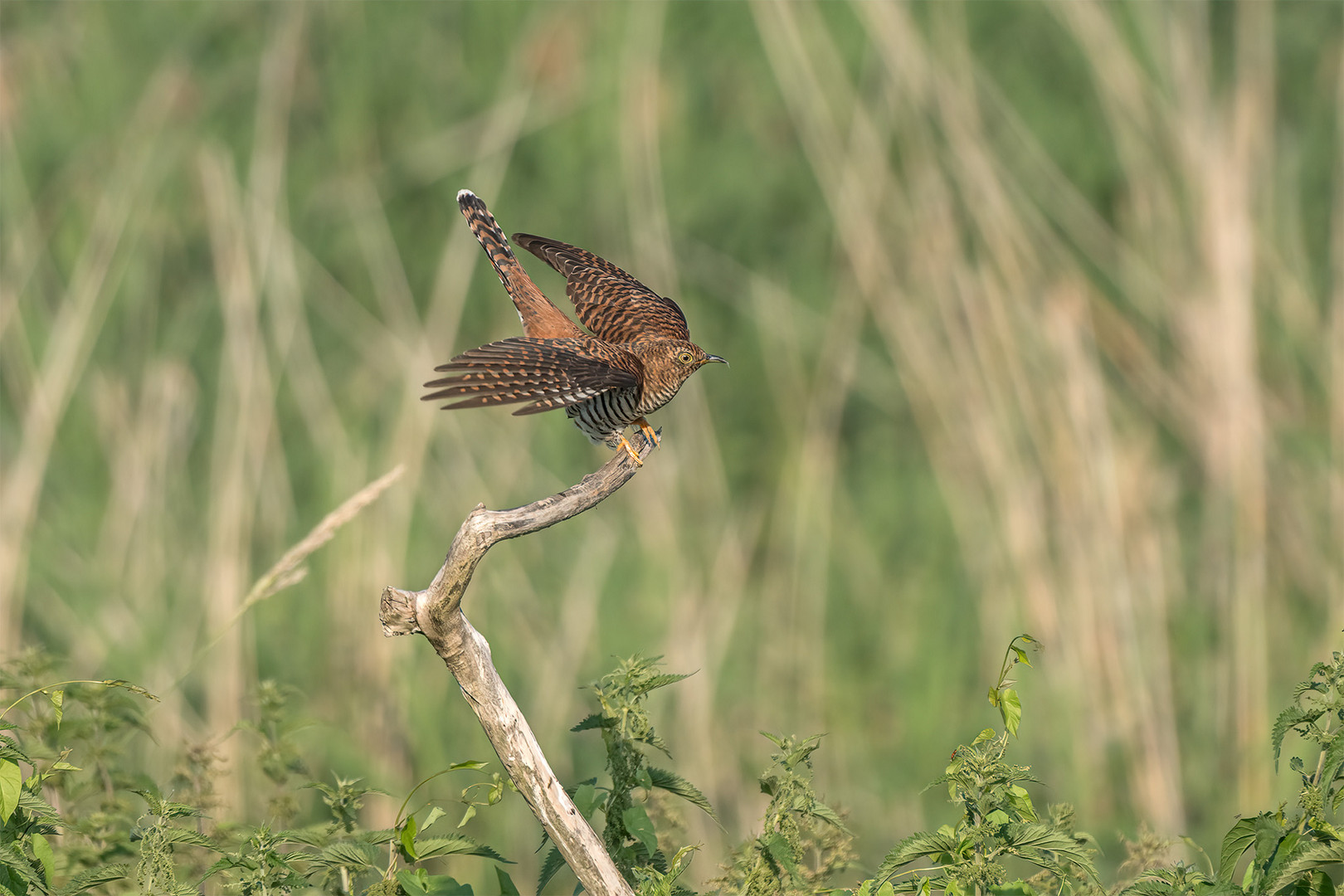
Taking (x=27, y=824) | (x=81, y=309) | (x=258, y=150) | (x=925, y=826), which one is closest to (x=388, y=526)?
(x=81, y=309)

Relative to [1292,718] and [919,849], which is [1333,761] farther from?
[919,849]

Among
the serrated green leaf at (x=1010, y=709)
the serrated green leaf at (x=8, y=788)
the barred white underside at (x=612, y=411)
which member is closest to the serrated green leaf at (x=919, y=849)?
the serrated green leaf at (x=1010, y=709)

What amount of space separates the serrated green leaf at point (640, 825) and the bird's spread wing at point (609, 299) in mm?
1915

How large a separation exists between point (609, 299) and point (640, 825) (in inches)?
88.2

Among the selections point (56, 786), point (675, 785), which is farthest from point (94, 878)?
point (675, 785)

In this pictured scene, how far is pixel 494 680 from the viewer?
264cm

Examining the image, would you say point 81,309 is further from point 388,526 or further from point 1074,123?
point 1074,123

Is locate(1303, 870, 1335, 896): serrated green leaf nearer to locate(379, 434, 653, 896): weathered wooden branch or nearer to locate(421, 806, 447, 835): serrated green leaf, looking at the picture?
locate(379, 434, 653, 896): weathered wooden branch

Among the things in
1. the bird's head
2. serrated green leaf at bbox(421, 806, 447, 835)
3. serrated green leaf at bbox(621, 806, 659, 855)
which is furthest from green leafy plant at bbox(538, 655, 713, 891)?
the bird's head

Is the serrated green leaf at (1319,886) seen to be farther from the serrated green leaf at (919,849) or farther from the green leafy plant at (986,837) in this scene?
the serrated green leaf at (919,849)

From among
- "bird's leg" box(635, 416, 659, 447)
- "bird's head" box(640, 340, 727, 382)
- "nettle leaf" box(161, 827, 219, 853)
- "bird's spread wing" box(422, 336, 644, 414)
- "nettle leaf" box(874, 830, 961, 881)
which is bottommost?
"nettle leaf" box(874, 830, 961, 881)

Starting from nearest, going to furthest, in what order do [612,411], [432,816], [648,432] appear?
[432,816] → [612,411] → [648,432]

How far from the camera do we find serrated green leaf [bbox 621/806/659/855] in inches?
96.5

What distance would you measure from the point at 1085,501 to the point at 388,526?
9.81 ft
